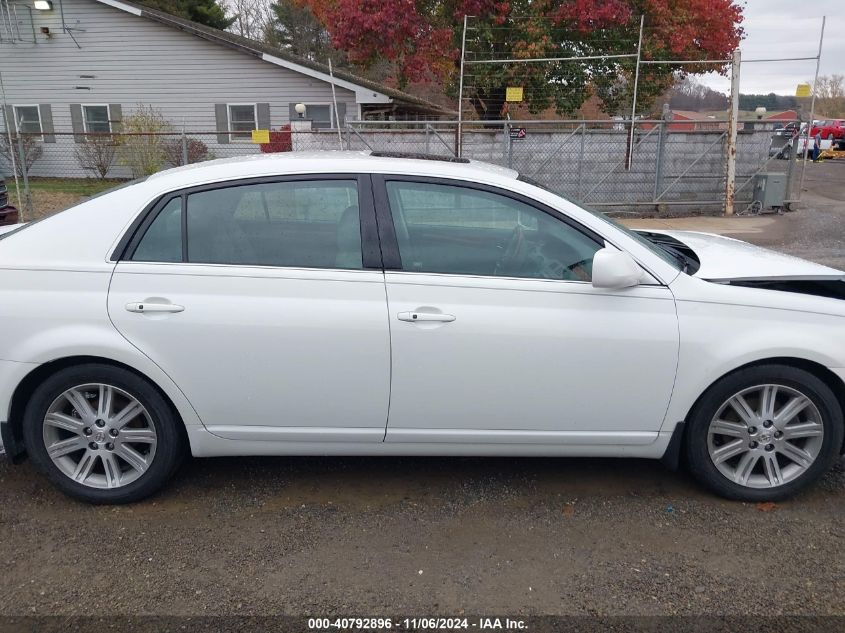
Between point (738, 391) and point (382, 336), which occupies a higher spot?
point (382, 336)

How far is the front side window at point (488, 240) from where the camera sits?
3385mm

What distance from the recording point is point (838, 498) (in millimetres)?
3619

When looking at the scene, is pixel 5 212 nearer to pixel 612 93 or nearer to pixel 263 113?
pixel 612 93

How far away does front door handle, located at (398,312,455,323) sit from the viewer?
3252 millimetres

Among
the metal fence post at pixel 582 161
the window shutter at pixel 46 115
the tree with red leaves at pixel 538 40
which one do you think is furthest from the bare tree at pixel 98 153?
the metal fence post at pixel 582 161

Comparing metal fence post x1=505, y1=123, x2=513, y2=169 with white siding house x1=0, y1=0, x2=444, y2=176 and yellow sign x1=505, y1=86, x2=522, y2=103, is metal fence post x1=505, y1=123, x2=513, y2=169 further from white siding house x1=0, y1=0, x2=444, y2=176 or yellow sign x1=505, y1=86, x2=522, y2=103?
white siding house x1=0, y1=0, x2=444, y2=176

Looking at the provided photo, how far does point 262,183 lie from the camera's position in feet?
11.4

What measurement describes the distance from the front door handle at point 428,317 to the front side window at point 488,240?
23 centimetres

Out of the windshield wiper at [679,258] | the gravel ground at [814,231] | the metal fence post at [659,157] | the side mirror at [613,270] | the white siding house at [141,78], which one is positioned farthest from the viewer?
the white siding house at [141,78]

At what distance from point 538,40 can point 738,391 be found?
1497 cm

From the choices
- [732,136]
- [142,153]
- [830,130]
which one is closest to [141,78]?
[142,153]

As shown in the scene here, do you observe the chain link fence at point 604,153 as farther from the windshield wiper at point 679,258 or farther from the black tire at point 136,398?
the black tire at point 136,398

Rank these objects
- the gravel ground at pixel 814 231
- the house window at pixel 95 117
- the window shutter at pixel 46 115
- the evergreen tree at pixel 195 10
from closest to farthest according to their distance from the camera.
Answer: the gravel ground at pixel 814 231 < the house window at pixel 95 117 < the window shutter at pixel 46 115 < the evergreen tree at pixel 195 10

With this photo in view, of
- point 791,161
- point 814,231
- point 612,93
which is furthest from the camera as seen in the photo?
point 612,93
